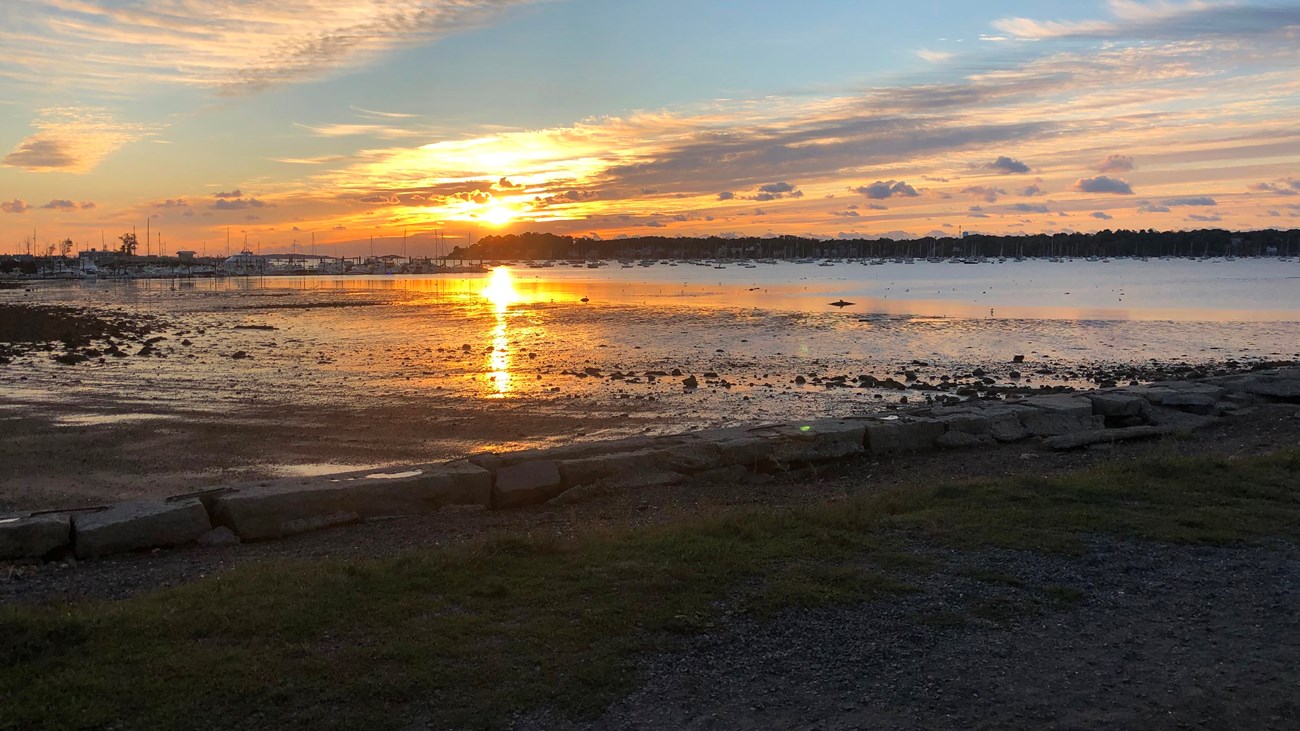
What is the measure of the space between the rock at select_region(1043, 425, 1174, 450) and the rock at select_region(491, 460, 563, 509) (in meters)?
8.97

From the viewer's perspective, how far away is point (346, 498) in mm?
11195

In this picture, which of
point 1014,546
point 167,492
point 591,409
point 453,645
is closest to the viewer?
point 453,645

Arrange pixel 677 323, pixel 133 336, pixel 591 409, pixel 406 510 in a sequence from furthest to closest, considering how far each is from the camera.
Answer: pixel 677 323
pixel 133 336
pixel 591 409
pixel 406 510

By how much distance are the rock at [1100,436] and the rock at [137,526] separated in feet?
44.5

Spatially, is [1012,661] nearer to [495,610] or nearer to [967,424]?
[495,610]

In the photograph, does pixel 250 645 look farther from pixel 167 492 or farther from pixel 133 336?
pixel 133 336

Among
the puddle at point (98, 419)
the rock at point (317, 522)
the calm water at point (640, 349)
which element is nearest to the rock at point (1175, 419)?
the calm water at point (640, 349)

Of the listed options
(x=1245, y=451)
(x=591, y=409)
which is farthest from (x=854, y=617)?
(x=591, y=409)

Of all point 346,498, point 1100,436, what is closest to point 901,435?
point 1100,436

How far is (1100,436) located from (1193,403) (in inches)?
197

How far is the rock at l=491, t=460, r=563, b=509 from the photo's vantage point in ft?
40.4

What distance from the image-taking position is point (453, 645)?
622 cm

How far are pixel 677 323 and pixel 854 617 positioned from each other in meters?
44.2

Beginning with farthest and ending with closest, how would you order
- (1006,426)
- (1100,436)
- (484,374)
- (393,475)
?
(484,374) → (1006,426) → (1100,436) → (393,475)
